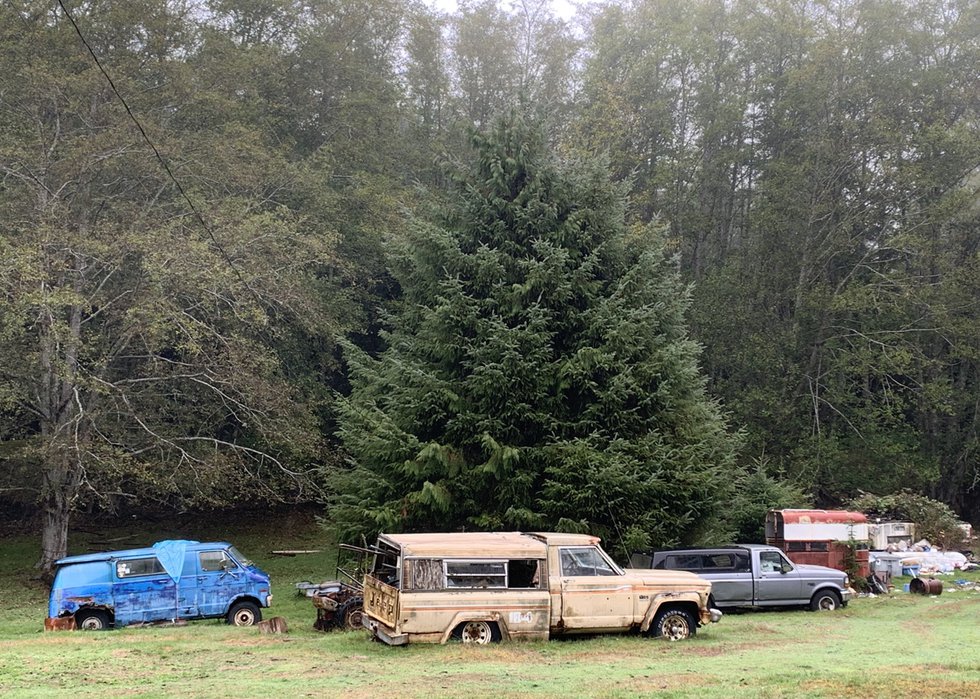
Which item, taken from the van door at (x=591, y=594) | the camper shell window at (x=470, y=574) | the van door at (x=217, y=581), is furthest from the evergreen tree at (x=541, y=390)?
the camper shell window at (x=470, y=574)

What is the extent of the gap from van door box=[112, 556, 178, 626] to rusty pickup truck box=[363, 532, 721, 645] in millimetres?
5204

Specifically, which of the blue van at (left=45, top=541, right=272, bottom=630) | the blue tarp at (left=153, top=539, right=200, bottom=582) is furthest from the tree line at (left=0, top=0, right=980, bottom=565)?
the blue tarp at (left=153, top=539, right=200, bottom=582)

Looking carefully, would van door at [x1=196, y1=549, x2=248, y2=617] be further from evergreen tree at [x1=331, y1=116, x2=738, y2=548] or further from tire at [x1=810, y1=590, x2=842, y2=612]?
tire at [x1=810, y1=590, x2=842, y2=612]

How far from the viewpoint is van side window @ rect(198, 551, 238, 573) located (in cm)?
1675

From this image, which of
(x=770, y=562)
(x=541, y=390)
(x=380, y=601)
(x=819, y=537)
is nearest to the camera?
(x=380, y=601)

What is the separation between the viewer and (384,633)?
490 inches

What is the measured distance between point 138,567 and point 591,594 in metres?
8.61

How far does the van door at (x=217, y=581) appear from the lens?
54.6ft

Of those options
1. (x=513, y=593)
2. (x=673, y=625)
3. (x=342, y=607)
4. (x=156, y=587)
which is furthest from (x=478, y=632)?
(x=156, y=587)

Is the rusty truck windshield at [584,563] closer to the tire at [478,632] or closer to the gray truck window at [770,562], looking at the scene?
the tire at [478,632]

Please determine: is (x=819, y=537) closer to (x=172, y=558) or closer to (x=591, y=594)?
(x=591, y=594)

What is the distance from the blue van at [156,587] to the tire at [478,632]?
6.02 meters

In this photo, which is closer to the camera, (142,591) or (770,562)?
(142,591)

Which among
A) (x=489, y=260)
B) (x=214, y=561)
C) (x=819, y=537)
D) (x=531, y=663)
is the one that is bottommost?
(x=531, y=663)
